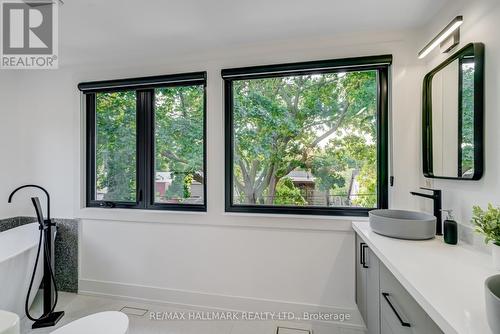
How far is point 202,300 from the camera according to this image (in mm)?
2314

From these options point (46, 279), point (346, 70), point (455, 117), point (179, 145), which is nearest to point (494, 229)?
point (455, 117)

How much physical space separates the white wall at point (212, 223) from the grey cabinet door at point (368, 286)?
19cm

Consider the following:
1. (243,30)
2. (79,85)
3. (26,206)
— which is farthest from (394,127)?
(26,206)

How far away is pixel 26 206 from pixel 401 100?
3.69 m

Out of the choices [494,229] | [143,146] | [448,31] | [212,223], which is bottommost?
[212,223]

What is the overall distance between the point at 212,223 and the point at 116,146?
4.21 feet

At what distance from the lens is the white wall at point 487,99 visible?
4.05 ft

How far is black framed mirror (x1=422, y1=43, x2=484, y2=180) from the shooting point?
52.4 inches

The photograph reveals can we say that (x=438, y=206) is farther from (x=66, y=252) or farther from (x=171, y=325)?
(x=66, y=252)

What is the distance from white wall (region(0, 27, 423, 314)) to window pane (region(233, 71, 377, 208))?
171 millimetres

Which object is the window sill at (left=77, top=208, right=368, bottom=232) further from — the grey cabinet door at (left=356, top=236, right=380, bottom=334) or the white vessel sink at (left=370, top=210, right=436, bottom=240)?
the white vessel sink at (left=370, top=210, right=436, bottom=240)

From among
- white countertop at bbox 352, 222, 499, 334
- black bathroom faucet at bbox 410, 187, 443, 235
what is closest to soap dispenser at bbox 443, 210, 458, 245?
white countertop at bbox 352, 222, 499, 334

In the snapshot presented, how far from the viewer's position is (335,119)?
2180mm

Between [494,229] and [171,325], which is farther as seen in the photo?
[171,325]
